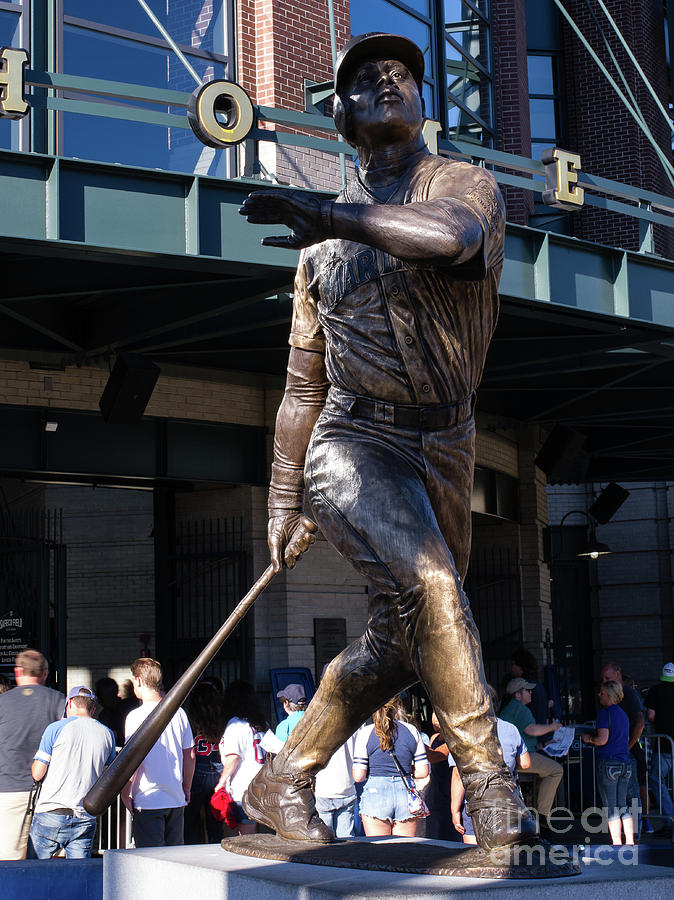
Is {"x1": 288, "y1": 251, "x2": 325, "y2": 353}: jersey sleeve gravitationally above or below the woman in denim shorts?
above

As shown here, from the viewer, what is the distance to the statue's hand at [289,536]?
14.5 ft

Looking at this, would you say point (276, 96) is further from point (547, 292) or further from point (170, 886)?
point (170, 886)

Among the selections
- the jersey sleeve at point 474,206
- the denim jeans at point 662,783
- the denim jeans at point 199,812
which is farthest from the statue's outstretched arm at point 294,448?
the denim jeans at point 662,783

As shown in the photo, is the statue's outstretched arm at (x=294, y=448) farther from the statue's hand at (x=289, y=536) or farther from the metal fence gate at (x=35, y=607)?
the metal fence gate at (x=35, y=607)

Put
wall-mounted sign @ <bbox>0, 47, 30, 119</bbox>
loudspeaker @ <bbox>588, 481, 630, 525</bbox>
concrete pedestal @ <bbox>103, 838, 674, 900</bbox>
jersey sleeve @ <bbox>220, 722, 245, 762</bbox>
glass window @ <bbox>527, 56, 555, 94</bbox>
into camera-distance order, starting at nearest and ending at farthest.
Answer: concrete pedestal @ <bbox>103, 838, 674, 900</bbox> → jersey sleeve @ <bbox>220, 722, 245, 762</bbox> → wall-mounted sign @ <bbox>0, 47, 30, 119</bbox> → loudspeaker @ <bbox>588, 481, 630, 525</bbox> → glass window @ <bbox>527, 56, 555, 94</bbox>

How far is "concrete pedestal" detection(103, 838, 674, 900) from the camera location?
3.22 m

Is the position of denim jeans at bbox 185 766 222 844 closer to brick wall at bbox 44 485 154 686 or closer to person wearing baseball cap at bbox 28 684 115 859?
person wearing baseball cap at bbox 28 684 115 859

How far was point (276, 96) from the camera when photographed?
1600cm

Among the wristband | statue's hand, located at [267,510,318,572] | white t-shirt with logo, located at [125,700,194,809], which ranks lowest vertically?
white t-shirt with logo, located at [125,700,194,809]

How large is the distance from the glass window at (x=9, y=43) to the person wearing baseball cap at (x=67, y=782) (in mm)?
7713

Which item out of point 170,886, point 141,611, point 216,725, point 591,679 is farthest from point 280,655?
Answer: point 591,679

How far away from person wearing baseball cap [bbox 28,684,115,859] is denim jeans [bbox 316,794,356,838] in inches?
59.9

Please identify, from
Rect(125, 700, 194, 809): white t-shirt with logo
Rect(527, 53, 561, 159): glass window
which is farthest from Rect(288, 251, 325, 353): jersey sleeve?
Rect(527, 53, 561, 159): glass window

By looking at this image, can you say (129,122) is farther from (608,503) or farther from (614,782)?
(608,503)
